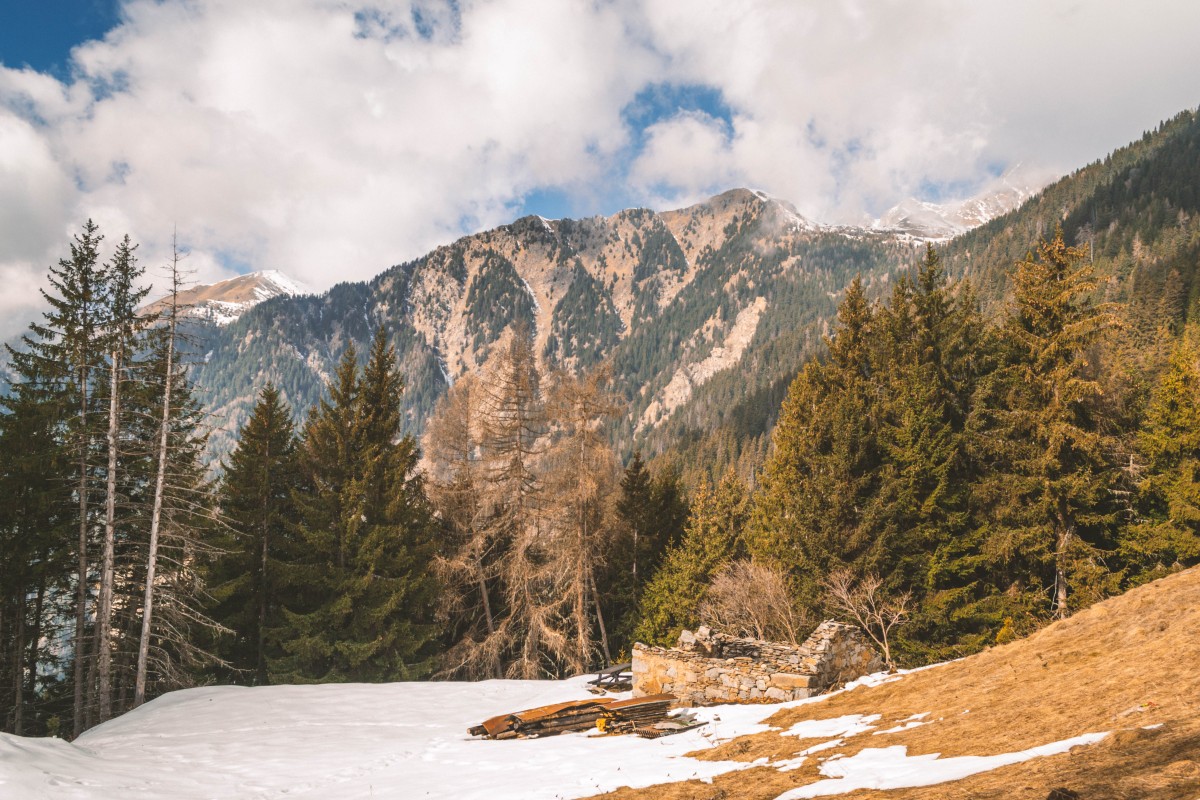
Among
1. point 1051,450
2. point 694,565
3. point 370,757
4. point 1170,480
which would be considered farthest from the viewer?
point 694,565

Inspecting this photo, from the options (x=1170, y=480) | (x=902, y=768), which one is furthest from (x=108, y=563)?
(x=1170, y=480)

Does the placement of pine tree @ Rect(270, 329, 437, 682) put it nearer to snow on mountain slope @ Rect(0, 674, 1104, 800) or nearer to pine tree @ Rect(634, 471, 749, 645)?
snow on mountain slope @ Rect(0, 674, 1104, 800)

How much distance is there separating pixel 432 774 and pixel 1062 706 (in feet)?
29.5

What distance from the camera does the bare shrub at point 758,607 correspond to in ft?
69.0

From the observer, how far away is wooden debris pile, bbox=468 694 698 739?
39.9 feet

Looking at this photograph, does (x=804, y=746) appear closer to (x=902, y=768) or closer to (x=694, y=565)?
(x=902, y=768)

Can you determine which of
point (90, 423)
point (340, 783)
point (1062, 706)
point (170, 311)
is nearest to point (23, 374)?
point (90, 423)

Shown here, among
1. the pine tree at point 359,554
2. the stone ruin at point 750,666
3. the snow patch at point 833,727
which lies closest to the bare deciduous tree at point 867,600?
the stone ruin at point 750,666

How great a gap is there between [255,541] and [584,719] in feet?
58.8

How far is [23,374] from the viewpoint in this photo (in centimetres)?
1844

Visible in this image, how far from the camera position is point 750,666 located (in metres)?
14.6

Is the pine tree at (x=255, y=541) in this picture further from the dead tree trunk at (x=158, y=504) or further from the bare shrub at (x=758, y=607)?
the bare shrub at (x=758, y=607)

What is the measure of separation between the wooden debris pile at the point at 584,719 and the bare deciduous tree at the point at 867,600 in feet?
27.6

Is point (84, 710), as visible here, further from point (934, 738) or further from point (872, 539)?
point (872, 539)
